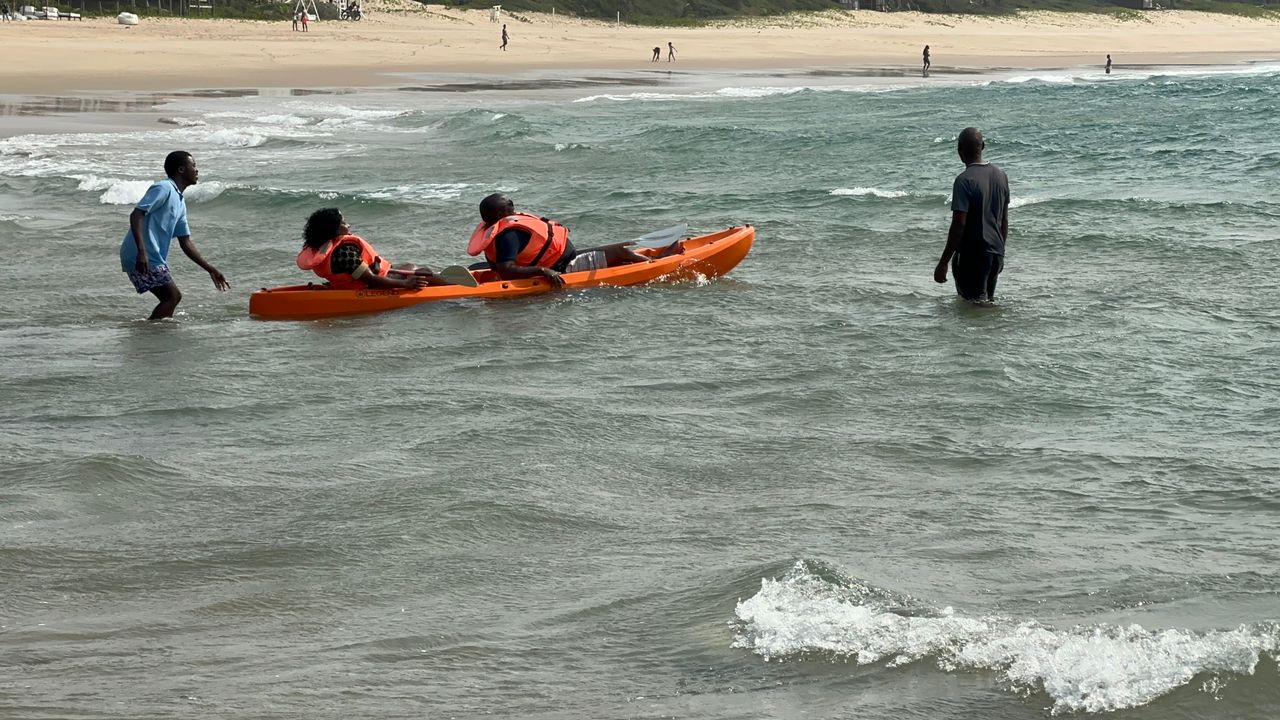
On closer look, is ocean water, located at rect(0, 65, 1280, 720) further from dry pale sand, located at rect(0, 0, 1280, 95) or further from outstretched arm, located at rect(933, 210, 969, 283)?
dry pale sand, located at rect(0, 0, 1280, 95)

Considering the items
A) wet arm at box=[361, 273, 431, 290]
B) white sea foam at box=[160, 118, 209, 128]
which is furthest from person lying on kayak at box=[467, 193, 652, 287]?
white sea foam at box=[160, 118, 209, 128]

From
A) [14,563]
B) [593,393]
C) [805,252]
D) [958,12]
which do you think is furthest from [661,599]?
[958,12]

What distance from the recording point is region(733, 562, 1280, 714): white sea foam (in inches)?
157

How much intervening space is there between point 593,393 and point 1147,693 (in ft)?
14.4

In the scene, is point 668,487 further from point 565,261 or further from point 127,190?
point 127,190

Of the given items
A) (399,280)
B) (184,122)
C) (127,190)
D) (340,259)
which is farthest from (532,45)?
(340,259)

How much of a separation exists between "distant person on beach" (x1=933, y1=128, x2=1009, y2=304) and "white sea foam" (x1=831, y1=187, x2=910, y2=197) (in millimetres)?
7050

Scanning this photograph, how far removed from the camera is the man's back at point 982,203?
9657mm

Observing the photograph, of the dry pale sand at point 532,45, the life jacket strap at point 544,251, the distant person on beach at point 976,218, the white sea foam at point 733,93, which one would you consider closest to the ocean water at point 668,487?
the distant person on beach at point 976,218

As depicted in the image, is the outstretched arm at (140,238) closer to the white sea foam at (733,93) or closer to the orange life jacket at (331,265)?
the orange life jacket at (331,265)

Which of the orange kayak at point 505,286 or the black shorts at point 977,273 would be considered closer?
the black shorts at point 977,273

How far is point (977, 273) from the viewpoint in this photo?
33.0 ft

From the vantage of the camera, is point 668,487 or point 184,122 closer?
point 668,487

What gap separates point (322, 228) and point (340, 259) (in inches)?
11.7
